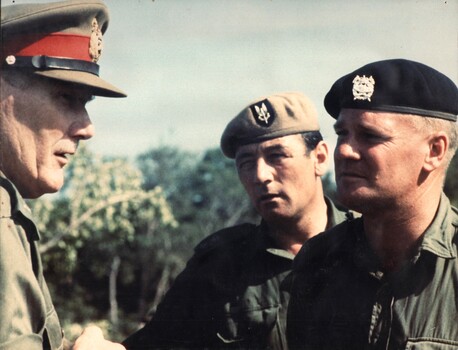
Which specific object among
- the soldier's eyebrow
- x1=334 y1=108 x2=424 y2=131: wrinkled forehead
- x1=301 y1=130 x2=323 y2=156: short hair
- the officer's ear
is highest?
x1=334 y1=108 x2=424 y2=131: wrinkled forehead

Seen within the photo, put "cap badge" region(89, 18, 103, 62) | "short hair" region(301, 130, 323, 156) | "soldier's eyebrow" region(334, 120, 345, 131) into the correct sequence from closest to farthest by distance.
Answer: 1. "cap badge" region(89, 18, 103, 62)
2. "soldier's eyebrow" region(334, 120, 345, 131)
3. "short hair" region(301, 130, 323, 156)

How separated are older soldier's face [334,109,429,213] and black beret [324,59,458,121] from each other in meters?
0.06

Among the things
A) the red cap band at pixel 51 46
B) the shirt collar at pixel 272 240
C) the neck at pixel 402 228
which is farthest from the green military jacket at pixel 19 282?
the shirt collar at pixel 272 240

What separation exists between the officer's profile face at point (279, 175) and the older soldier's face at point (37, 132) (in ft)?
7.49

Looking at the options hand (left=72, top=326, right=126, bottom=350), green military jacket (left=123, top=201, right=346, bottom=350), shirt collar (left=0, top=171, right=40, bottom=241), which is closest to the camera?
shirt collar (left=0, top=171, right=40, bottom=241)

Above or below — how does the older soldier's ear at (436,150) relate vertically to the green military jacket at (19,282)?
above

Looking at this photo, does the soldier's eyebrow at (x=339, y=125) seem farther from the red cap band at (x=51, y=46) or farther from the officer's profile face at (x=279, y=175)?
the officer's profile face at (x=279, y=175)

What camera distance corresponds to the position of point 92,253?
44500mm

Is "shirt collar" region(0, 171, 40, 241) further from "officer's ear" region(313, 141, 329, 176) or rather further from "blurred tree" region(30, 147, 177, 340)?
"blurred tree" region(30, 147, 177, 340)

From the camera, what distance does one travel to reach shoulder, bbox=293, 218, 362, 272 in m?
4.09

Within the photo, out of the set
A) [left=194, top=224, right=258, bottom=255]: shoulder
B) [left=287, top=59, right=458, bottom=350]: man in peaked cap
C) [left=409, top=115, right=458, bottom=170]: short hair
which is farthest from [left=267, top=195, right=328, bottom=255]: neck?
[left=409, top=115, right=458, bottom=170]: short hair

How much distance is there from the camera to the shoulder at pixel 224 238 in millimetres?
5656

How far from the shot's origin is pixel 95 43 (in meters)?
3.67

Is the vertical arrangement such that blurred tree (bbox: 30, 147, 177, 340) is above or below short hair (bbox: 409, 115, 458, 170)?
below
